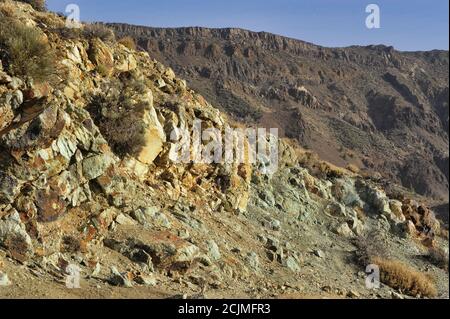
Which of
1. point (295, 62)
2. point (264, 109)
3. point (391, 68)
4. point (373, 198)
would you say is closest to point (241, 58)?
point (295, 62)

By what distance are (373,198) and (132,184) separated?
1213 centimetres

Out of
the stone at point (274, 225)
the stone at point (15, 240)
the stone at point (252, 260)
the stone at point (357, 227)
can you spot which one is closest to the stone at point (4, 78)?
the stone at point (15, 240)

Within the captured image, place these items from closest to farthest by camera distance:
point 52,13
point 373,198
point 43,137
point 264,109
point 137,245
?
point 43,137 → point 137,245 → point 52,13 → point 373,198 → point 264,109

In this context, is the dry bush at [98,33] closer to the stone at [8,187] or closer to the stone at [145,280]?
the stone at [8,187]

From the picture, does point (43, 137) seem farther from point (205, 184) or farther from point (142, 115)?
point (205, 184)

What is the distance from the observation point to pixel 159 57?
83.2 metres

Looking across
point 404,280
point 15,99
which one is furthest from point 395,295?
point 15,99

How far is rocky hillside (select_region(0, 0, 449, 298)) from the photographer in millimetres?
8141

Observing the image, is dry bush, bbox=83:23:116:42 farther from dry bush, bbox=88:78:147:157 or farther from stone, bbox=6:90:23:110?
stone, bbox=6:90:23:110

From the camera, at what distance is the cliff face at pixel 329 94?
71812 millimetres

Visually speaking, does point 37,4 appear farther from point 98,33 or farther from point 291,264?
point 291,264

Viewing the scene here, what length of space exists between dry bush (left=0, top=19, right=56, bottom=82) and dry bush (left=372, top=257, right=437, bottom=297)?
9.91 m

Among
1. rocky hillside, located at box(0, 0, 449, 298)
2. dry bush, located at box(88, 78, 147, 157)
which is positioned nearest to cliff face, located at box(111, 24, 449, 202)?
rocky hillside, located at box(0, 0, 449, 298)

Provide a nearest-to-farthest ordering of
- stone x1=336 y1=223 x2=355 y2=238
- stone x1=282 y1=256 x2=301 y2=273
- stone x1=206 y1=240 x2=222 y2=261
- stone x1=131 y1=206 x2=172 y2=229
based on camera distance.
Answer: stone x1=131 y1=206 x2=172 y2=229 → stone x1=206 y1=240 x2=222 y2=261 → stone x1=282 y1=256 x2=301 y2=273 → stone x1=336 y1=223 x2=355 y2=238
